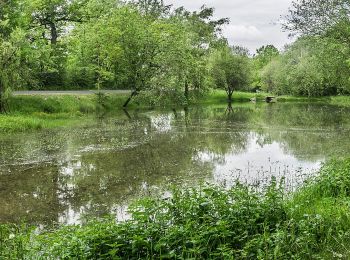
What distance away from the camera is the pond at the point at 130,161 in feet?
40.9

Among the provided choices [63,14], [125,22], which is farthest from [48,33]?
[125,22]

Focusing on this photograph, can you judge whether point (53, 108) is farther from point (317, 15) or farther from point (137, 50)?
point (317, 15)

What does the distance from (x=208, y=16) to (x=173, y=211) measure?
67.2m

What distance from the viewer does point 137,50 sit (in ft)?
148

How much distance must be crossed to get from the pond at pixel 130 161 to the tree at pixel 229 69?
35108mm

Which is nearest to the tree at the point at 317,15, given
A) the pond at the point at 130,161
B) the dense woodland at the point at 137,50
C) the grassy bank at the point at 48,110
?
the dense woodland at the point at 137,50

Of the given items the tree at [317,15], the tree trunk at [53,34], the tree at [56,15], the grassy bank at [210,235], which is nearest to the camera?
the grassy bank at [210,235]

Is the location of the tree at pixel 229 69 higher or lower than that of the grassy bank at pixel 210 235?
higher

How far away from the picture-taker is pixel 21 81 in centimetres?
3231

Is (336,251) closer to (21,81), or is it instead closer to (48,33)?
(21,81)

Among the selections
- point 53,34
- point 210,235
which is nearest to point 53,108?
point 53,34

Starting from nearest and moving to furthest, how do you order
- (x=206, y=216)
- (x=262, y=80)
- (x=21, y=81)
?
1. (x=206, y=216)
2. (x=21, y=81)
3. (x=262, y=80)

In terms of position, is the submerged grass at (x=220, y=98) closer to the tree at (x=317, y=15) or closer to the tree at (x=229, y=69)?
the tree at (x=229, y=69)

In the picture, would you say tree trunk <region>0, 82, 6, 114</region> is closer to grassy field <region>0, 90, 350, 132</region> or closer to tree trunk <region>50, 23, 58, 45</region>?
grassy field <region>0, 90, 350, 132</region>
